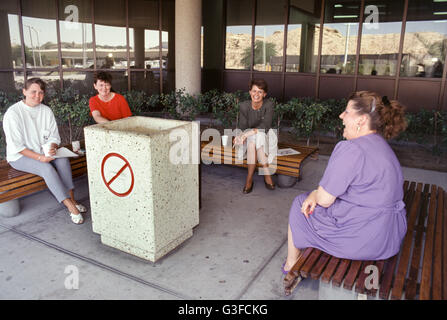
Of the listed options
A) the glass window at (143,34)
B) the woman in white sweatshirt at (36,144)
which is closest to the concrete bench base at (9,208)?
the woman in white sweatshirt at (36,144)

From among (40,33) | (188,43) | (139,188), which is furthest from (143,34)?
(139,188)

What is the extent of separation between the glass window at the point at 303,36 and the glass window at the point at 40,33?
551 centimetres

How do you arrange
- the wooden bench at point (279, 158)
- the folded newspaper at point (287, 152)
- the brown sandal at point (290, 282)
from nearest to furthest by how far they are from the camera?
1. the brown sandal at point (290, 282)
2. the wooden bench at point (279, 158)
3. the folded newspaper at point (287, 152)

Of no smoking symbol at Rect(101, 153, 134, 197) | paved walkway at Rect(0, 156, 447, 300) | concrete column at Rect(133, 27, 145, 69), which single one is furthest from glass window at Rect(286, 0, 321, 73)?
no smoking symbol at Rect(101, 153, 134, 197)

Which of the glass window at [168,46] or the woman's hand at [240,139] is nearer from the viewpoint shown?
the woman's hand at [240,139]

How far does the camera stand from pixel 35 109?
4.41 meters

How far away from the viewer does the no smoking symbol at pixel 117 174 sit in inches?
128

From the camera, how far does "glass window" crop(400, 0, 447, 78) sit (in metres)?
7.92

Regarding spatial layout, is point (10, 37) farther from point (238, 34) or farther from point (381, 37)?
point (381, 37)

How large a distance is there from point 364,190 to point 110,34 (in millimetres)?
8209

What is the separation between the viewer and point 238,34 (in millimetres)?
10156

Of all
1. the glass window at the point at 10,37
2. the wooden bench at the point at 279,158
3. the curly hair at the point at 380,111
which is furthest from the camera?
the glass window at the point at 10,37

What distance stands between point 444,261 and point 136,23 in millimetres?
8903

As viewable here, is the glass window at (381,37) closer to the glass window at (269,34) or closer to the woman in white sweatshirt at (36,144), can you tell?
the glass window at (269,34)
